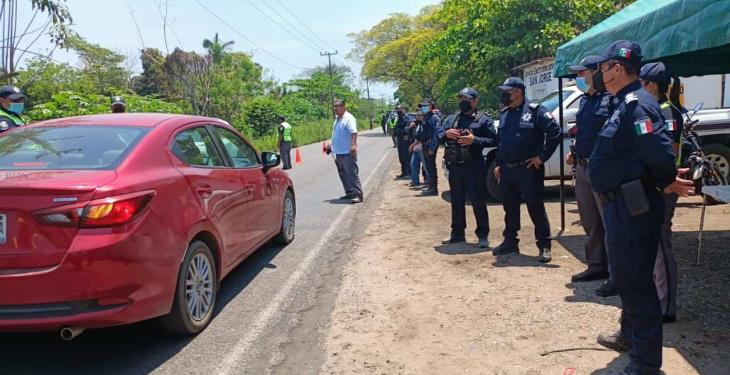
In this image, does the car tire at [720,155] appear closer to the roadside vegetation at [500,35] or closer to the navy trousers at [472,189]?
Answer: the navy trousers at [472,189]

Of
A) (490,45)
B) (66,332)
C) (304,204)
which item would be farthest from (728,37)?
(490,45)

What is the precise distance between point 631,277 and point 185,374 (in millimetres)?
2687

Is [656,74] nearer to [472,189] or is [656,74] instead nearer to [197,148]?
[472,189]

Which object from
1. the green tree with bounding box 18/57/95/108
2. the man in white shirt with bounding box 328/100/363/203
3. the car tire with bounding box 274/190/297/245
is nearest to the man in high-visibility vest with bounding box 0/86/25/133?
the car tire with bounding box 274/190/297/245

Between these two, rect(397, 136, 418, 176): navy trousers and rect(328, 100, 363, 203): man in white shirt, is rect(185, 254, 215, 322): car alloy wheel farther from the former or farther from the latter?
rect(397, 136, 418, 176): navy trousers

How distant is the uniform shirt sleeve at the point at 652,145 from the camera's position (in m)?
2.86

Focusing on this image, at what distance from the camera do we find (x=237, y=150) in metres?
5.62

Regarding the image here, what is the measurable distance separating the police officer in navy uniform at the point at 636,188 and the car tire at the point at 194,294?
8.95 feet

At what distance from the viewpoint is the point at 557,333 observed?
152 inches

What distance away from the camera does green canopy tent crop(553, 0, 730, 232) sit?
13.0ft

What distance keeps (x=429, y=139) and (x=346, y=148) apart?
1.87 meters

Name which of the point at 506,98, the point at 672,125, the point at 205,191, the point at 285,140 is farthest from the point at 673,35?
the point at 285,140

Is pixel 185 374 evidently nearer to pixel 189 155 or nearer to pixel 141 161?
pixel 141 161

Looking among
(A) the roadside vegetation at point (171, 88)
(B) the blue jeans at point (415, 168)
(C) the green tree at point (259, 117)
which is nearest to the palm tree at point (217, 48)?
(A) the roadside vegetation at point (171, 88)
